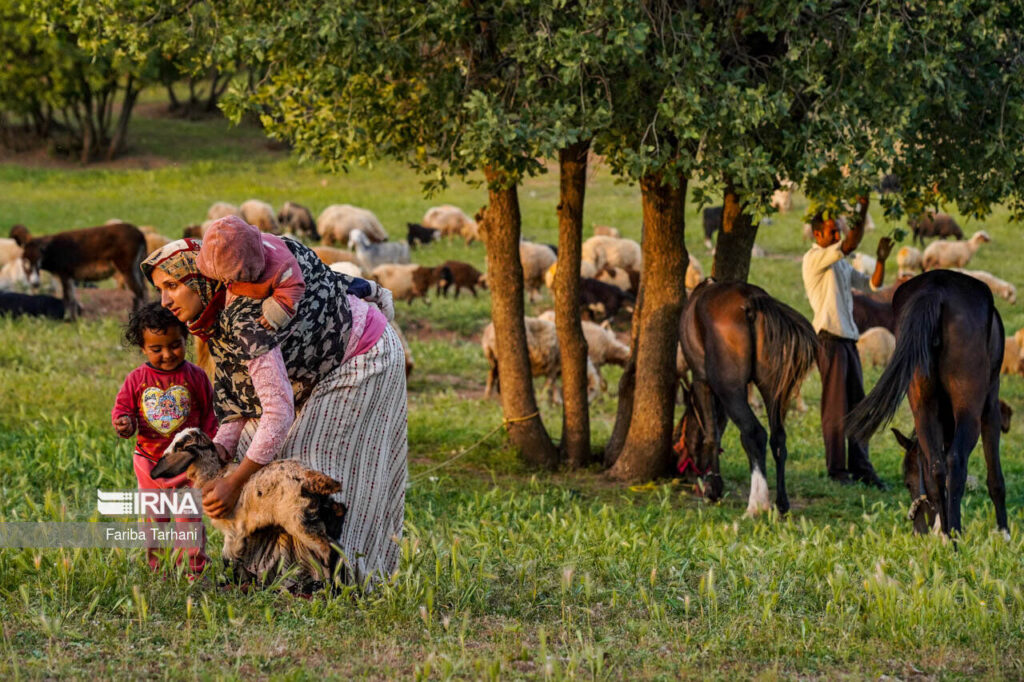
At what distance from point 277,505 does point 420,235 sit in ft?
80.5

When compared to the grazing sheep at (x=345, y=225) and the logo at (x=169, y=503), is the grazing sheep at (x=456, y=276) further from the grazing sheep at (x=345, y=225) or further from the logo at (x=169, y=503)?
the logo at (x=169, y=503)

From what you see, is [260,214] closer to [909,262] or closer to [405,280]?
[405,280]

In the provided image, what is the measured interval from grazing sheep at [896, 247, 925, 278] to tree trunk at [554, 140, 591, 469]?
16654mm

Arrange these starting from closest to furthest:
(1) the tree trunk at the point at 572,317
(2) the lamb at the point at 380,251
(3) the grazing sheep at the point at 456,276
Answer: (1) the tree trunk at the point at 572,317 < (3) the grazing sheep at the point at 456,276 < (2) the lamb at the point at 380,251

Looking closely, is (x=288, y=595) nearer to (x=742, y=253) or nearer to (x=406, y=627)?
(x=406, y=627)

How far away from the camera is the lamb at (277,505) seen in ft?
16.5

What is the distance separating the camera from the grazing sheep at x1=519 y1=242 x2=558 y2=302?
75.6 ft

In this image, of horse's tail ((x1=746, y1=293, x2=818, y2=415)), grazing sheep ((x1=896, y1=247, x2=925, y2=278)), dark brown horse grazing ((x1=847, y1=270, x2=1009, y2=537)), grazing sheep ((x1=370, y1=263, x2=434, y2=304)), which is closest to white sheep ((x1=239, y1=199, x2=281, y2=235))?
grazing sheep ((x1=370, y1=263, x2=434, y2=304))

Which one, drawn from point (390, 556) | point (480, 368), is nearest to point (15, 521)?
point (390, 556)

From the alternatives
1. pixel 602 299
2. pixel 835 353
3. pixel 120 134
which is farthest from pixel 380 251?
pixel 120 134

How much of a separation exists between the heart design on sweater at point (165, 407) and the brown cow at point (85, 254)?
12.6 meters

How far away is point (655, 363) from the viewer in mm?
10656

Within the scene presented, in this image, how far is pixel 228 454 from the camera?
17.4 feet

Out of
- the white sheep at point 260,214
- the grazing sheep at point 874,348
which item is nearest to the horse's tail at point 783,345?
the grazing sheep at point 874,348
